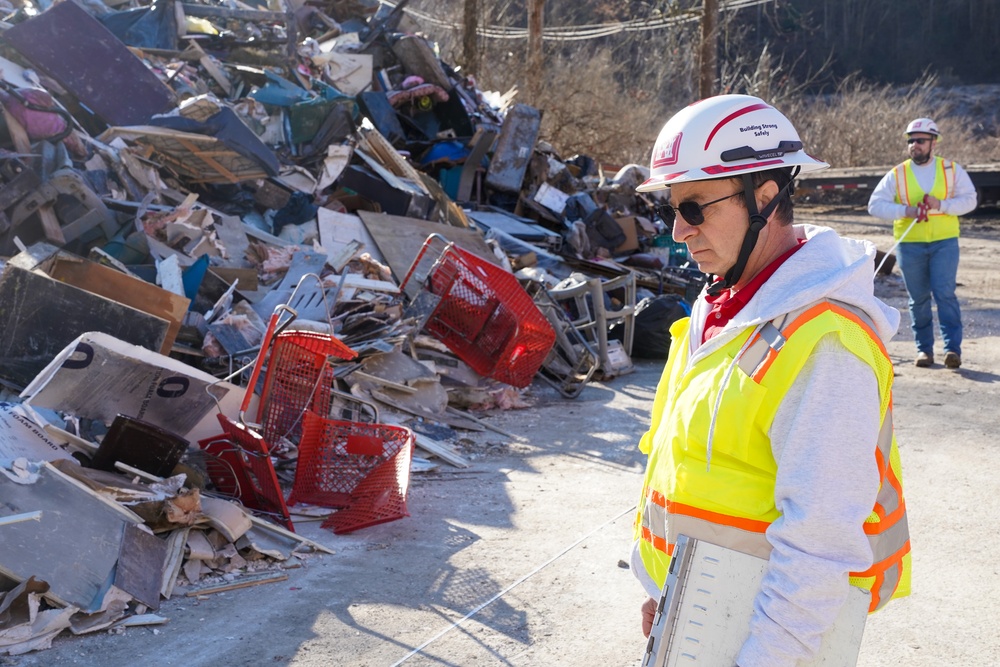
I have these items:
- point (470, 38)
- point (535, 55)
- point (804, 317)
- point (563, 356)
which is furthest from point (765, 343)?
point (470, 38)

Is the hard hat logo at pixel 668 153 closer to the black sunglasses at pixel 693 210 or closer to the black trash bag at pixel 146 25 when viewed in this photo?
the black sunglasses at pixel 693 210

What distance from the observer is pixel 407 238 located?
30.3 ft

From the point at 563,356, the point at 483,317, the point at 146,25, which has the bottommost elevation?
the point at 563,356

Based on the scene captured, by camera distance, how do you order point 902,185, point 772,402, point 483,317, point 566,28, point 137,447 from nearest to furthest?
point 772,402
point 137,447
point 483,317
point 902,185
point 566,28

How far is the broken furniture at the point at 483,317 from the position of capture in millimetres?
6965

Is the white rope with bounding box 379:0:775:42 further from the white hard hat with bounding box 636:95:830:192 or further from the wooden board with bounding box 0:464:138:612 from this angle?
the white hard hat with bounding box 636:95:830:192

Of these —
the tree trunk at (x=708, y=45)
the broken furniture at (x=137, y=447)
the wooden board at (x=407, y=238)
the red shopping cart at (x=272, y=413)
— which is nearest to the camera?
the broken furniture at (x=137, y=447)

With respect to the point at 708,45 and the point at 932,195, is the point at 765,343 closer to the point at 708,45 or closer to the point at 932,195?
the point at 932,195

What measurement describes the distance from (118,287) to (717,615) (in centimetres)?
520

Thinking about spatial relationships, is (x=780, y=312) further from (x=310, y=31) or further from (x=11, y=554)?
(x=310, y=31)

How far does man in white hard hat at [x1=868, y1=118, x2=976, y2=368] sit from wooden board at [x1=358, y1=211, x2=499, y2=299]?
3547 millimetres

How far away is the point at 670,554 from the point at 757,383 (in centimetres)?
38

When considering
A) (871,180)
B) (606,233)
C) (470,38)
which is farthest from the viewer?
(871,180)

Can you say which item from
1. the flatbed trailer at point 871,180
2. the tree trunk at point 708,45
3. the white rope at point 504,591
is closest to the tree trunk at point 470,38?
the tree trunk at point 708,45
